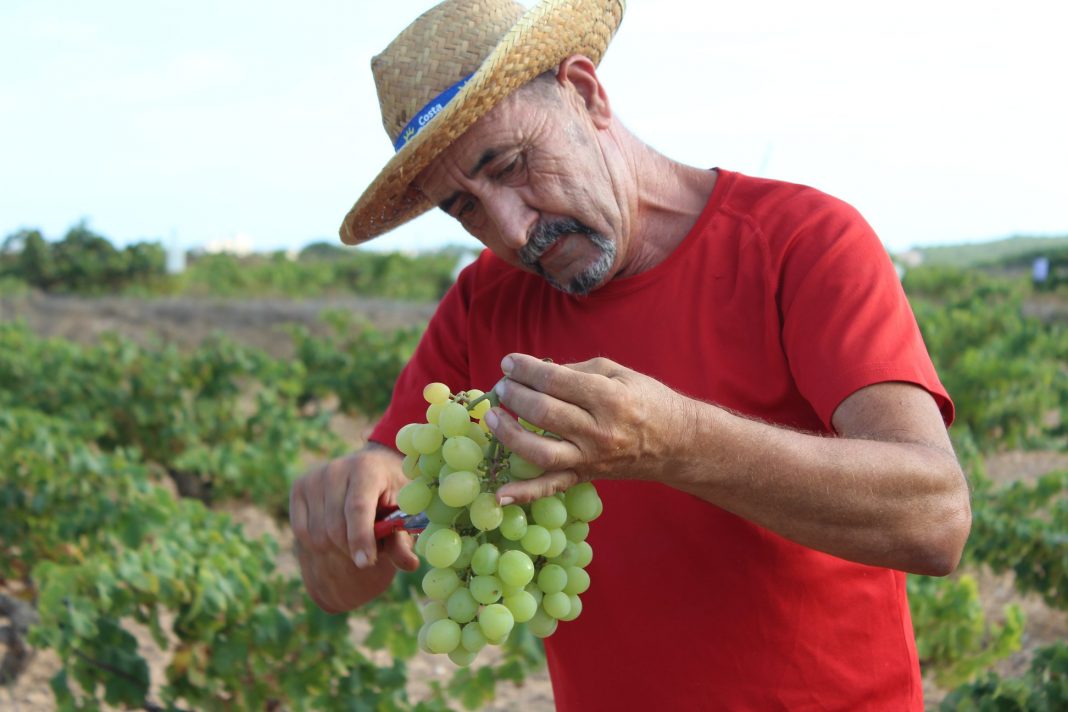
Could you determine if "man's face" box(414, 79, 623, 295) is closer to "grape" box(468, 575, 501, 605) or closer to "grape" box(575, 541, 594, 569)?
"grape" box(575, 541, 594, 569)

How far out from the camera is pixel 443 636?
1.52m

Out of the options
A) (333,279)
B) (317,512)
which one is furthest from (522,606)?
(333,279)

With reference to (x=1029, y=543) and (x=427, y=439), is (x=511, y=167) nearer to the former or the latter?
(x=427, y=439)

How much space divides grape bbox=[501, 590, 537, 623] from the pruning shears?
0.67 ft

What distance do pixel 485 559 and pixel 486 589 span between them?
4cm

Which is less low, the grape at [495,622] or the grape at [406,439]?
the grape at [406,439]

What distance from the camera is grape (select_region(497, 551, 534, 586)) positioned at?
1.52 meters

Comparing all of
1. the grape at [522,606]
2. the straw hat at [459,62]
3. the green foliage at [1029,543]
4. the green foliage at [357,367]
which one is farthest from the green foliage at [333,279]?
the grape at [522,606]

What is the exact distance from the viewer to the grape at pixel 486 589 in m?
1.53

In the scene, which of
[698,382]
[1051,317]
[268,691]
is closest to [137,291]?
[1051,317]

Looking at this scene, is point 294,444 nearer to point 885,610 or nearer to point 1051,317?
point 885,610

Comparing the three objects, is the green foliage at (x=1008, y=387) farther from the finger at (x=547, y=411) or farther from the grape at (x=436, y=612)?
the finger at (x=547, y=411)

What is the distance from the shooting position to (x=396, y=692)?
350 centimetres

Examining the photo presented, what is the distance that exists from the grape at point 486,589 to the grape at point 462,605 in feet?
0.04
